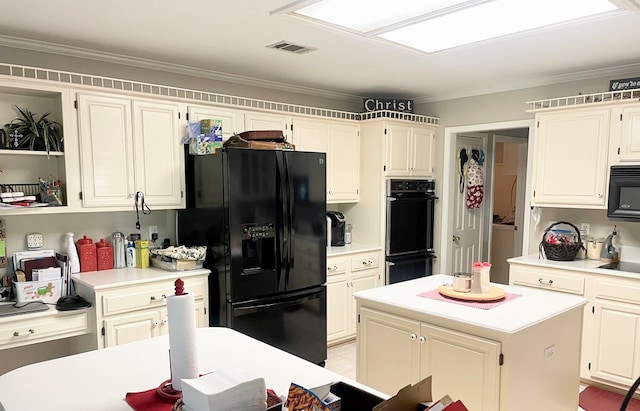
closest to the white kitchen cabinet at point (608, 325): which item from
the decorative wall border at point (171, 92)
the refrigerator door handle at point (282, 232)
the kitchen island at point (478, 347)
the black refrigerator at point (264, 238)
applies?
the kitchen island at point (478, 347)

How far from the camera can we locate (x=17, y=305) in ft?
8.63

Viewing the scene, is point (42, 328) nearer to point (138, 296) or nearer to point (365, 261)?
point (138, 296)

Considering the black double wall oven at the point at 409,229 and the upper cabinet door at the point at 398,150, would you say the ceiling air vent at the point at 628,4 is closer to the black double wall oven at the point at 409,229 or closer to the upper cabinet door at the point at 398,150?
the upper cabinet door at the point at 398,150

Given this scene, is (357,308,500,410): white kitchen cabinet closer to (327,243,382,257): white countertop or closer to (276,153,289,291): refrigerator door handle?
(276,153,289,291): refrigerator door handle

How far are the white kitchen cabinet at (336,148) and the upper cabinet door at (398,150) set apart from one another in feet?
1.08

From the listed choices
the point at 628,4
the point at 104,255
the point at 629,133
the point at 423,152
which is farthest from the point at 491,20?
the point at 104,255

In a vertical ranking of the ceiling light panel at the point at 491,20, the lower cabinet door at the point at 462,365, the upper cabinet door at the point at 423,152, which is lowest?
the lower cabinet door at the point at 462,365

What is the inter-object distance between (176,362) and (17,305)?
2014mm

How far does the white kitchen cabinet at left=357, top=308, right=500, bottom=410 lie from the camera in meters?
2.00

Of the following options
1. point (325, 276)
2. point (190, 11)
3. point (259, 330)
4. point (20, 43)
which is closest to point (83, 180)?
point (20, 43)

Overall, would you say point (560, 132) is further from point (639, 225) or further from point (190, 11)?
point (190, 11)

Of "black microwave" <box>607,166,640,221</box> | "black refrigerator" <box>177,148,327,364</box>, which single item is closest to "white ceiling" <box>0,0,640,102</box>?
"black refrigerator" <box>177,148,327,364</box>

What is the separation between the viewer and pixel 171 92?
11.6 feet

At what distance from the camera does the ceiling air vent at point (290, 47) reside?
2967 millimetres
